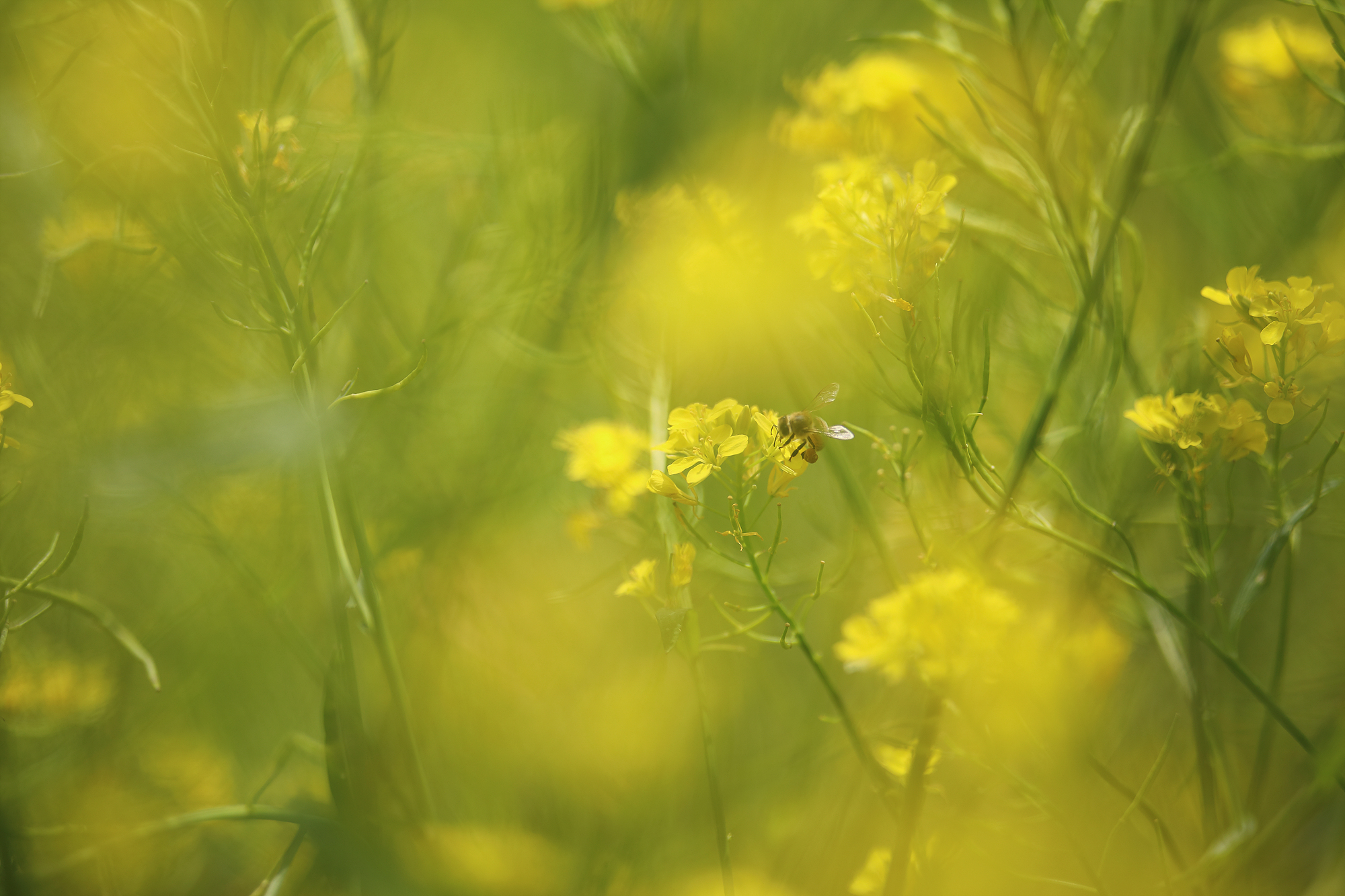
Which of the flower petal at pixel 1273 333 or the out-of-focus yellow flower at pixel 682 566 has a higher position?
the flower petal at pixel 1273 333

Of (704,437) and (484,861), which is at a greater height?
(704,437)

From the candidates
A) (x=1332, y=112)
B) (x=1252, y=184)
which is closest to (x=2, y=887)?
(x=1252, y=184)

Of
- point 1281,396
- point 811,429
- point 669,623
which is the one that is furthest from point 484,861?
point 1281,396

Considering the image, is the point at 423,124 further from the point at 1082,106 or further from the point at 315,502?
the point at 1082,106

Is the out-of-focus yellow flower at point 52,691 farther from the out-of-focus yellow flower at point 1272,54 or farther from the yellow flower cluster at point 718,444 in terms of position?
the out-of-focus yellow flower at point 1272,54

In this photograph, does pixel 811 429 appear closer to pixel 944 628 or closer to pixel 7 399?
pixel 944 628

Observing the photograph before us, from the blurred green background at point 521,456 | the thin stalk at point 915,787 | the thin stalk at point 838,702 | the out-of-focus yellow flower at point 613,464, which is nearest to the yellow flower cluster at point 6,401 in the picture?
the blurred green background at point 521,456

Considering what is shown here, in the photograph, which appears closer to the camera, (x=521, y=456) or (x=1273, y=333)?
(x=1273, y=333)
